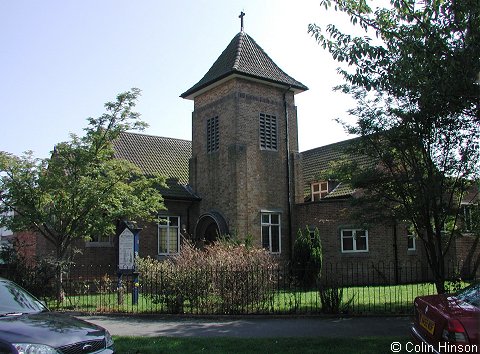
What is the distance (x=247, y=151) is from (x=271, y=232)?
14.0 ft

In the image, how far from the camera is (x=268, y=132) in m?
25.3

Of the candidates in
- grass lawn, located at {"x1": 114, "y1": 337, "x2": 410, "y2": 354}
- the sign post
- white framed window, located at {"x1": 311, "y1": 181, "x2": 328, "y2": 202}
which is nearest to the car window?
grass lawn, located at {"x1": 114, "y1": 337, "x2": 410, "y2": 354}

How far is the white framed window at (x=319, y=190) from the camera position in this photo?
27062mm

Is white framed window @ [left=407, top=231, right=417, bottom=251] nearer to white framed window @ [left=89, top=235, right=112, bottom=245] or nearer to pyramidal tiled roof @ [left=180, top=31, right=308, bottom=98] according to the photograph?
pyramidal tiled roof @ [left=180, top=31, right=308, bottom=98]

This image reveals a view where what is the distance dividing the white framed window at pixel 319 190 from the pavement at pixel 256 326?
49.3 ft

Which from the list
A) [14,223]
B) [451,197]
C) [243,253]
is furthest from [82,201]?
[451,197]

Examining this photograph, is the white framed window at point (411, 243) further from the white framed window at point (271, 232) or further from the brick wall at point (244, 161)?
the white framed window at point (271, 232)

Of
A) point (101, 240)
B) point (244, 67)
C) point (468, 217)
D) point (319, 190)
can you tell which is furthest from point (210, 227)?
point (468, 217)

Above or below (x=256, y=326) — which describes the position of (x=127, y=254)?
above

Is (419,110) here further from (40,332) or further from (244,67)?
(244,67)

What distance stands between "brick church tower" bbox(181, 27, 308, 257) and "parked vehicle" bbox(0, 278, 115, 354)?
52.2ft

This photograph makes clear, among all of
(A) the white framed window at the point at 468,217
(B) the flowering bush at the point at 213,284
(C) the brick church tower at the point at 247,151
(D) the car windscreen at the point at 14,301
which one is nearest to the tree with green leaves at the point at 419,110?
(A) the white framed window at the point at 468,217

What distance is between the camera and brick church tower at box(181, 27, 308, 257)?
945 inches

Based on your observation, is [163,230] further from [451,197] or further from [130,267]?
[451,197]
